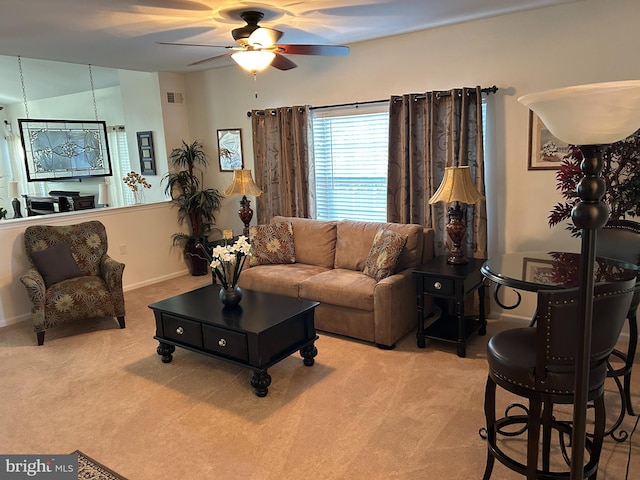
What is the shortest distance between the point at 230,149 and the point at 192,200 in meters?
0.81

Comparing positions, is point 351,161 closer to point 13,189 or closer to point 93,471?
point 93,471

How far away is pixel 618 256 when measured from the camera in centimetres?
293

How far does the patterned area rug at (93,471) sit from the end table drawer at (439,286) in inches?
95.1

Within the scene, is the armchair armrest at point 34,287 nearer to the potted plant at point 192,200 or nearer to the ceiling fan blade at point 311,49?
the potted plant at point 192,200

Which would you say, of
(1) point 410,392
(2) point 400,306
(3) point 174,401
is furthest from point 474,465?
(3) point 174,401

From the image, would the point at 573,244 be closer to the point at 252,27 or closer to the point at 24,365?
the point at 252,27

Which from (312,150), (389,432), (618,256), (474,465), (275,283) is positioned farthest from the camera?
(312,150)

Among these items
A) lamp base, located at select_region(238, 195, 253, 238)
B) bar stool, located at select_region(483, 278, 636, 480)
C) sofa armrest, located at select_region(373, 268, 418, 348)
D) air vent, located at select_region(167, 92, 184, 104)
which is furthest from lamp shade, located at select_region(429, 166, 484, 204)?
air vent, located at select_region(167, 92, 184, 104)

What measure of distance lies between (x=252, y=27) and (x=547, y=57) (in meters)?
2.33

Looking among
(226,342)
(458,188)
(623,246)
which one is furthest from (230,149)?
(623,246)

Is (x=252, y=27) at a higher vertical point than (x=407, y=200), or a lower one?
higher

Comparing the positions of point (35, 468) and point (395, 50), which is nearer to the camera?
point (35, 468)

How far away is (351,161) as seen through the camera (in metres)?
5.05

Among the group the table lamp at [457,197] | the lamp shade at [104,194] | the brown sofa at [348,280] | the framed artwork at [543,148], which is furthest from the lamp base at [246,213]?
the framed artwork at [543,148]
